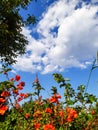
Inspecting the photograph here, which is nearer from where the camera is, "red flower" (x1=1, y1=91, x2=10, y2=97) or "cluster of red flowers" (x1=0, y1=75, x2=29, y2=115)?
"cluster of red flowers" (x1=0, y1=75, x2=29, y2=115)

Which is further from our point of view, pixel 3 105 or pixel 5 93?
pixel 5 93

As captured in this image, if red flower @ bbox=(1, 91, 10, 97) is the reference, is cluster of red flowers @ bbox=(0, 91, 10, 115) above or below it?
below

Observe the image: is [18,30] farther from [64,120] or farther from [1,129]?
[64,120]

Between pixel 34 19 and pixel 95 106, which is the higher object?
pixel 34 19

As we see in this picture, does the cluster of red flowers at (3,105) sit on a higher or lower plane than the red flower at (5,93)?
lower

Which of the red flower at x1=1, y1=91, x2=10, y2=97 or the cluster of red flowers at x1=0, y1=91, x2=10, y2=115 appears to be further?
the red flower at x1=1, y1=91, x2=10, y2=97

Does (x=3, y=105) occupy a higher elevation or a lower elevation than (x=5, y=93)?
lower

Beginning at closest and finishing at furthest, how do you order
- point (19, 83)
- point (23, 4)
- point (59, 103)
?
point (59, 103) → point (19, 83) → point (23, 4)

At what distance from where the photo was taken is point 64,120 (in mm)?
5891

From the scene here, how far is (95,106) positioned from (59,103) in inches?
29.7

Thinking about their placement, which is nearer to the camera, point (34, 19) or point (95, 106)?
point (95, 106)

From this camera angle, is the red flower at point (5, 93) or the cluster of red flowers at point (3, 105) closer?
the cluster of red flowers at point (3, 105)

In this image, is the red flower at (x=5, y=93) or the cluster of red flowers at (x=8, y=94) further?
the red flower at (x=5, y=93)

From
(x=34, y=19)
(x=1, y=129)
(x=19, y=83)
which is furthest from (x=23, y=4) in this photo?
(x=19, y=83)
